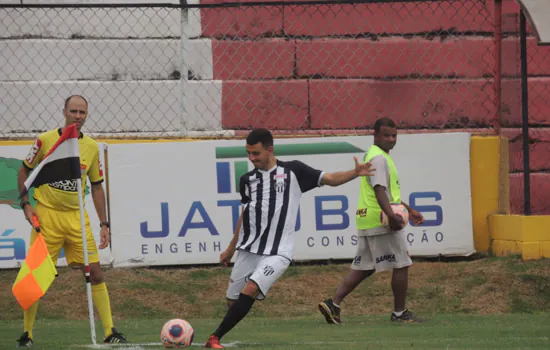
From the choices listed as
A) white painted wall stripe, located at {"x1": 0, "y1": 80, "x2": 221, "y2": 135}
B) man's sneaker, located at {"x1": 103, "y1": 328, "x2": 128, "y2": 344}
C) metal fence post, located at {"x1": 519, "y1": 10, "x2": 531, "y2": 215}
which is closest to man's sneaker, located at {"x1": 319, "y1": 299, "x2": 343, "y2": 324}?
man's sneaker, located at {"x1": 103, "y1": 328, "x2": 128, "y2": 344}

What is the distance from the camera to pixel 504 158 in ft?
45.8

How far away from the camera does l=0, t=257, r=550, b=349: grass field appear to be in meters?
10.6

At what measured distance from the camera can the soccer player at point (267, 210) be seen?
876 centimetres

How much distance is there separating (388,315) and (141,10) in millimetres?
5595

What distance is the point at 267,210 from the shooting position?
29.3ft

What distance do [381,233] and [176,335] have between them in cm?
317

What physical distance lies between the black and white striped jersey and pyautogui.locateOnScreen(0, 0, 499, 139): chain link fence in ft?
18.7

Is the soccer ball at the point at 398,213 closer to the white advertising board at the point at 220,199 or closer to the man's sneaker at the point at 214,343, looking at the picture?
the white advertising board at the point at 220,199

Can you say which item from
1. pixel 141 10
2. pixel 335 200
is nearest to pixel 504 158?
pixel 335 200

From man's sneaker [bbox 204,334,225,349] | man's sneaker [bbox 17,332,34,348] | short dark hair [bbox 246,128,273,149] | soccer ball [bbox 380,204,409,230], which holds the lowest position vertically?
man's sneaker [bbox 17,332,34,348]

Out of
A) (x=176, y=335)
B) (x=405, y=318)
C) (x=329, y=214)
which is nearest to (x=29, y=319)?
(x=176, y=335)

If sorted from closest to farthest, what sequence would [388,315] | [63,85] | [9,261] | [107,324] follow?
[107,324] < [388,315] < [9,261] < [63,85]

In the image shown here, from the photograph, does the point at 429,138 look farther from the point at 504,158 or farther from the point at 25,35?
the point at 25,35

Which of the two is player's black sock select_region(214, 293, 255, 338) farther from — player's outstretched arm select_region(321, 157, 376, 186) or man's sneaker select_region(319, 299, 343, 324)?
man's sneaker select_region(319, 299, 343, 324)
